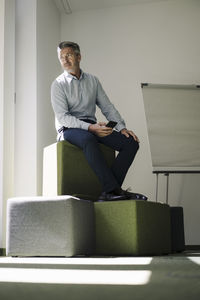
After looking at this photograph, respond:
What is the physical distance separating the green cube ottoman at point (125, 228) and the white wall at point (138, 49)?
7.78 feet

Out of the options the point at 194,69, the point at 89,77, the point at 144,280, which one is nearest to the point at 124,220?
the point at 89,77

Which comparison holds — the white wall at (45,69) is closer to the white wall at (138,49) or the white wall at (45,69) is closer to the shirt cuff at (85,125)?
the white wall at (138,49)

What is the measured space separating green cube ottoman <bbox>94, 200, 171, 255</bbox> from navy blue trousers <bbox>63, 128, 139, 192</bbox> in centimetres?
16

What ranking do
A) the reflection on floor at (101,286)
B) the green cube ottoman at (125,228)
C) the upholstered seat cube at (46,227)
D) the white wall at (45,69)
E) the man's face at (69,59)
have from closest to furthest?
the reflection on floor at (101,286) < the upholstered seat cube at (46,227) < the green cube ottoman at (125,228) < the man's face at (69,59) < the white wall at (45,69)

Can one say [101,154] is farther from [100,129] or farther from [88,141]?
[100,129]

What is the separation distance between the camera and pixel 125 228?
11.1 feet

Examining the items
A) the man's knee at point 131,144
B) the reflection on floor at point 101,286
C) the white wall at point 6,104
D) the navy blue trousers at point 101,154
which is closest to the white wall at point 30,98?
the white wall at point 6,104

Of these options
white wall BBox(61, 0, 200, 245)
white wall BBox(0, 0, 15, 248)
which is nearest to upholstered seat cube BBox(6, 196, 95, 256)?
white wall BBox(0, 0, 15, 248)

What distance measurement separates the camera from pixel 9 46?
4684 mm

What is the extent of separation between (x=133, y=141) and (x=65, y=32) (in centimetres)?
281

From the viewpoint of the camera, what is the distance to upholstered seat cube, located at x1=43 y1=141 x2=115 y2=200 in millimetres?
3723

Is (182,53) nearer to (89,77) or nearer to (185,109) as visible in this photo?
(185,109)

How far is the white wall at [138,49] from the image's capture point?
6000 millimetres

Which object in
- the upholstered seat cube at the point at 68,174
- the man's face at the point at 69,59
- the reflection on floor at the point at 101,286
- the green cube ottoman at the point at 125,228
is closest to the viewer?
the reflection on floor at the point at 101,286
